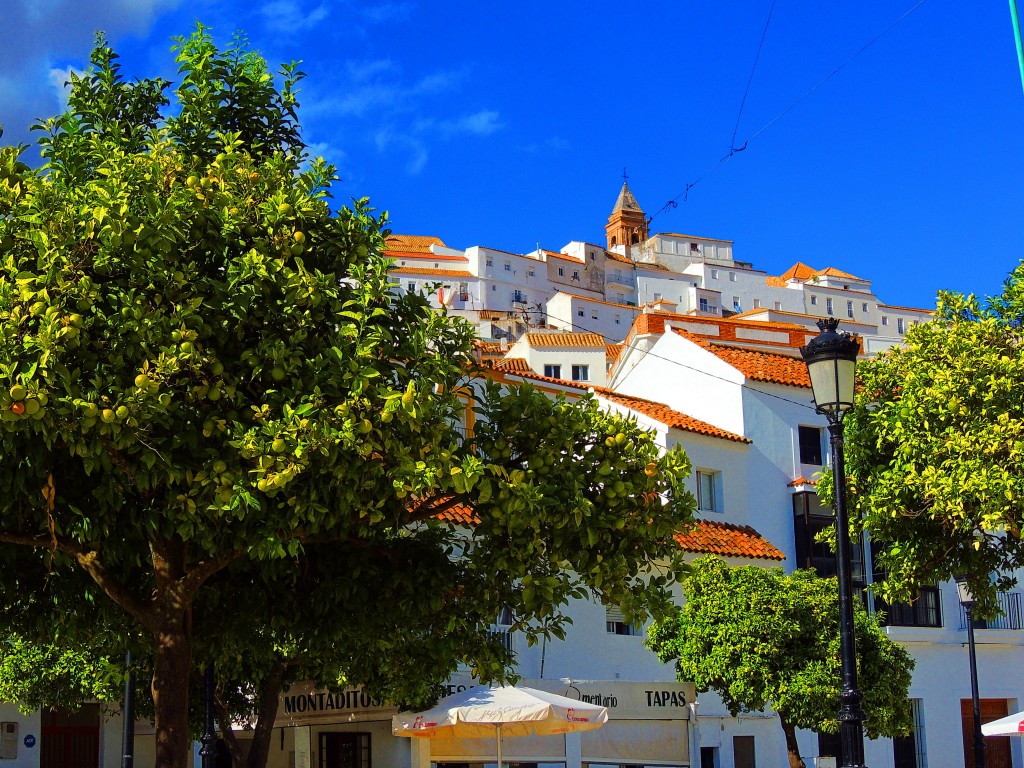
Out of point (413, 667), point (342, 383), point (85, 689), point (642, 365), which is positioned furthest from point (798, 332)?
point (342, 383)

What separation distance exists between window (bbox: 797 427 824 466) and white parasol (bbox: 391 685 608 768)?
16144 millimetres

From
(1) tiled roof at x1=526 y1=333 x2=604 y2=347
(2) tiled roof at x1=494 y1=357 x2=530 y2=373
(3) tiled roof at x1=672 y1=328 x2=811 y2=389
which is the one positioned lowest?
(3) tiled roof at x1=672 y1=328 x2=811 y2=389

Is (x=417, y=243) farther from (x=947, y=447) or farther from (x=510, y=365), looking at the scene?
(x=947, y=447)

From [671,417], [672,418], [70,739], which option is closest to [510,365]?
[671,417]

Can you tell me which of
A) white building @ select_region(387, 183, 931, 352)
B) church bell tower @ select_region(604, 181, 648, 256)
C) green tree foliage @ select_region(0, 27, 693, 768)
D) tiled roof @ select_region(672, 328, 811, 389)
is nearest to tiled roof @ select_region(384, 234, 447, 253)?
white building @ select_region(387, 183, 931, 352)

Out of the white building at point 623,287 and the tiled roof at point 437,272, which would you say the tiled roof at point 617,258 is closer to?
the white building at point 623,287

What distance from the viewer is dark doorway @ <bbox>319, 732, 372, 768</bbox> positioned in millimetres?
23703

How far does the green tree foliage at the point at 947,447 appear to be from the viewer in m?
14.6

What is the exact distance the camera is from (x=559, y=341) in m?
76.6

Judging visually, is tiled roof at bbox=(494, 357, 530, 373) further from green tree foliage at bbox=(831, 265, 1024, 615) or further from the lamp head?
the lamp head

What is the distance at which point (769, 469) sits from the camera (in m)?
31.6

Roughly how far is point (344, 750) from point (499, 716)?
8633 millimetres

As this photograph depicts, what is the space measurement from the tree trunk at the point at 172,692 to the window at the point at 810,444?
77.1 ft

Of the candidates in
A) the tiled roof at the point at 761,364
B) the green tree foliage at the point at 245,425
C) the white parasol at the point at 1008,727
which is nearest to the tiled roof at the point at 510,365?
the tiled roof at the point at 761,364
